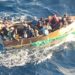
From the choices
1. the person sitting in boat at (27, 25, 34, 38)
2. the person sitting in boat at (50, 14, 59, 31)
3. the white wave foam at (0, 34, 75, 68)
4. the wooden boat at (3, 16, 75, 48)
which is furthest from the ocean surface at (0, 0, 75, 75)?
the person sitting in boat at (50, 14, 59, 31)

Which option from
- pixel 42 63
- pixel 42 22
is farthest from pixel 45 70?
pixel 42 22

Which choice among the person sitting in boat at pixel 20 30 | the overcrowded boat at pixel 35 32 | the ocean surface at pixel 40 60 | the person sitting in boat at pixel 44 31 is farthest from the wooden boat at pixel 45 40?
the person sitting in boat at pixel 20 30

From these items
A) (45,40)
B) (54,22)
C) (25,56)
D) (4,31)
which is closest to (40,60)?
(25,56)

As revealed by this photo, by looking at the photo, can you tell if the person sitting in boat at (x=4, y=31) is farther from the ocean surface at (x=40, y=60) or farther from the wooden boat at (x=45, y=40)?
the ocean surface at (x=40, y=60)

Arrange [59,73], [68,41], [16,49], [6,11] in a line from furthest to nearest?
[6,11] → [68,41] → [16,49] → [59,73]

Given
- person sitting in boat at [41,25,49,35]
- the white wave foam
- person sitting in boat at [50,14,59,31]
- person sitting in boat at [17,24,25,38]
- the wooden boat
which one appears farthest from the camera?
person sitting in boat at [50,14,59,31]

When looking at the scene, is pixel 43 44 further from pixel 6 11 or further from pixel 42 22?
pixel 6 11

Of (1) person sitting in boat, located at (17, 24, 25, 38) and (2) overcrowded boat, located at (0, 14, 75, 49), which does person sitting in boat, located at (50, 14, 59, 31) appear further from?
(1) person sitting in boat, located at (17, 24, 25, 38)
